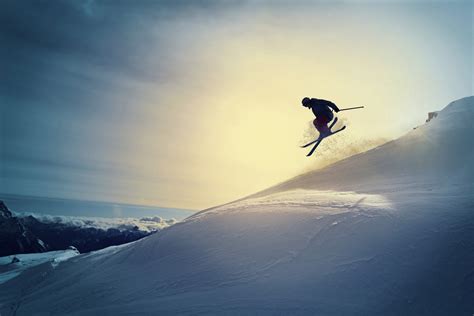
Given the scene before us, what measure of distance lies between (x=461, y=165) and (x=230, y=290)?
13.9 m

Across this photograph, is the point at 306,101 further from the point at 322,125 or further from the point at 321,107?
the point at 322,125

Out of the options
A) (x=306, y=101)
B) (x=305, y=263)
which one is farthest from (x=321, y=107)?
(x=305, y=263)

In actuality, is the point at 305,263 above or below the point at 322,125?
below

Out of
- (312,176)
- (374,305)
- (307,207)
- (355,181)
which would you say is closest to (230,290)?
(374,305)

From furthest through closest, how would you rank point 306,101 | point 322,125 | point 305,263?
1. point 322,125
2. point 306,101
3. point 305,263

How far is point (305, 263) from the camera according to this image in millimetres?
8188

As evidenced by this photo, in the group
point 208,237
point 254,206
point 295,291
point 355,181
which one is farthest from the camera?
point 355,181

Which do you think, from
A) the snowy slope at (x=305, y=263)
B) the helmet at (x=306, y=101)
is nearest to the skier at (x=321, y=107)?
the helmet at (x=306, y=101)

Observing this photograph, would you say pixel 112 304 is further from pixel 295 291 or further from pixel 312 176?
pixel 312 176

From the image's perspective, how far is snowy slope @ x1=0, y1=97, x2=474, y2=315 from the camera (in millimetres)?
6957

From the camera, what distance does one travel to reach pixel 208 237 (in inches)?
438

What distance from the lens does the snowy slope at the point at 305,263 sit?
6957 mm

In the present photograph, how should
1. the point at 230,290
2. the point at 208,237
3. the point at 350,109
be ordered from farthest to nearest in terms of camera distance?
the point at 350,109, the point at 208,237, the point at 230,290

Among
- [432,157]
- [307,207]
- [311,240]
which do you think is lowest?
[311,240]
